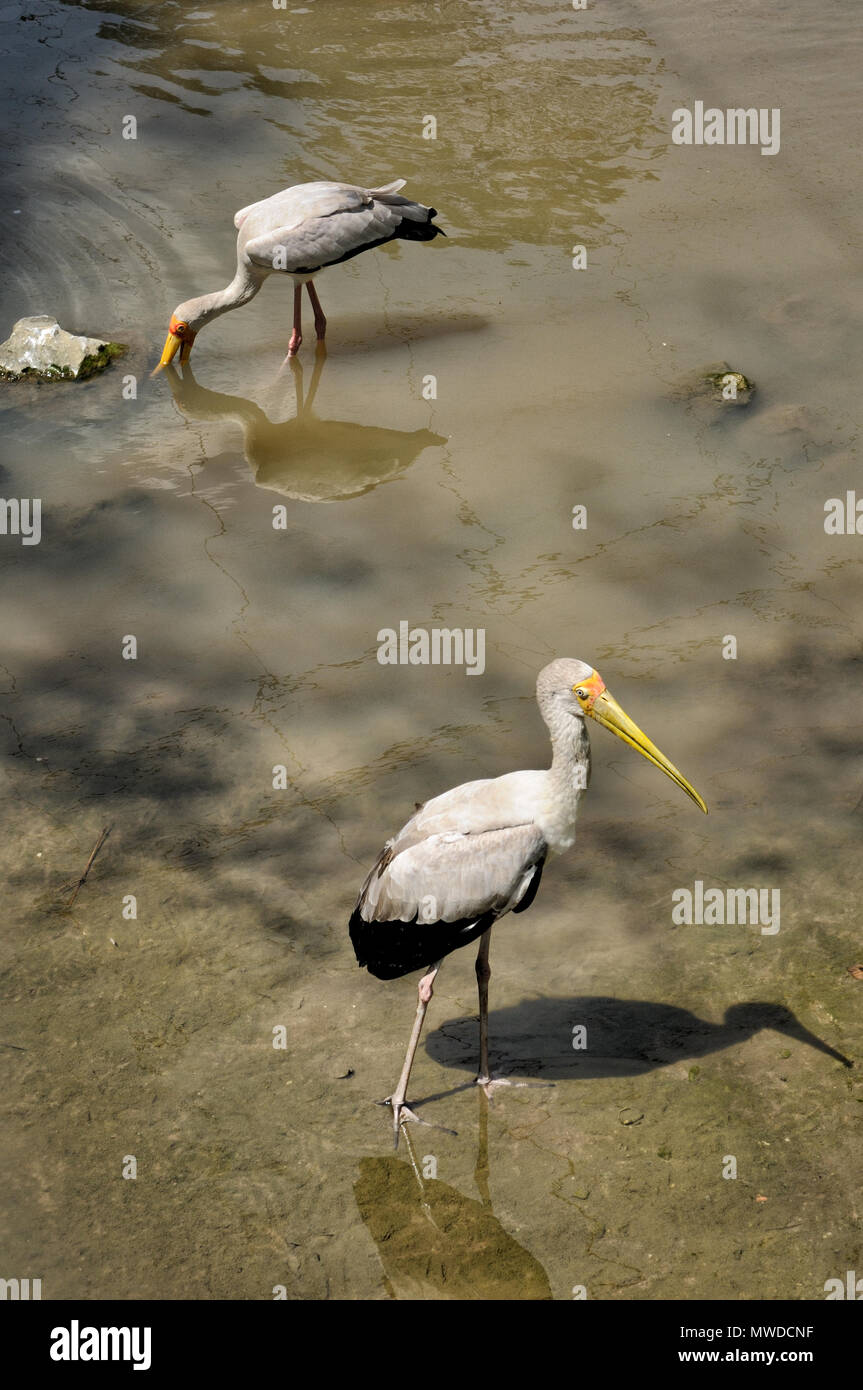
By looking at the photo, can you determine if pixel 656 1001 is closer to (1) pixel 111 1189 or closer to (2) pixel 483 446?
(1) pixel 111 1189

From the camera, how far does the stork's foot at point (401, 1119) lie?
4.27m

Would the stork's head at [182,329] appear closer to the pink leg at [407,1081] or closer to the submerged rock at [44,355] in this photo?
the submerged rock at [44,355]

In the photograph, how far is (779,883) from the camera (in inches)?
198

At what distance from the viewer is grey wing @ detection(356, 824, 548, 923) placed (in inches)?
163

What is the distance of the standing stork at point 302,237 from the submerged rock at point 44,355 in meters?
0.49

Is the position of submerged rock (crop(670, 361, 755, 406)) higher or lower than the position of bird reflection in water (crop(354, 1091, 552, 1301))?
higher

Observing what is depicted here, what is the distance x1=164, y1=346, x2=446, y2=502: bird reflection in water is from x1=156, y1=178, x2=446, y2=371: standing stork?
0.36 meters

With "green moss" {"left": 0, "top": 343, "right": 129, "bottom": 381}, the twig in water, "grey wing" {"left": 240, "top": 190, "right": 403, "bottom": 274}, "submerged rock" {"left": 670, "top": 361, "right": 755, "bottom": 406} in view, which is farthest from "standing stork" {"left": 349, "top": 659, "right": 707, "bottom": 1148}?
"green moss" {"left": 0, "top": 343, "right": 129, "bottom": 381}

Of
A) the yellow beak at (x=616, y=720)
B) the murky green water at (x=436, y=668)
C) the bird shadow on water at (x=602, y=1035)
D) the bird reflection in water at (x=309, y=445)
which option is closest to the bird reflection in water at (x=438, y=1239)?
the murky green water at (x=436, y=668)

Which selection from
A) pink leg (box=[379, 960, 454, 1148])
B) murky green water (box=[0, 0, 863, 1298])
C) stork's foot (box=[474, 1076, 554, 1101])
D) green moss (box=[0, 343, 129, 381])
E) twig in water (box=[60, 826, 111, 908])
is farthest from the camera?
green moss (box=[0, 343, 129, 381])

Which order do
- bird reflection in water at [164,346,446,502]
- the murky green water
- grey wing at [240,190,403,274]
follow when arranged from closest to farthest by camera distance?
the murky green water < bird reflection in water at [164,346,446,502] < grey wing at [240,190,403,274]

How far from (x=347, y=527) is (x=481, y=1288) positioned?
4.15 m

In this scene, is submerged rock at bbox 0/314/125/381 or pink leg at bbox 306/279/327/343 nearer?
submerged rock at bbox 0/314/125/381

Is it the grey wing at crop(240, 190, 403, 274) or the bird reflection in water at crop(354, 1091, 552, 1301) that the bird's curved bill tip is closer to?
the grey wing at crop(240, 190, 403, 274)
